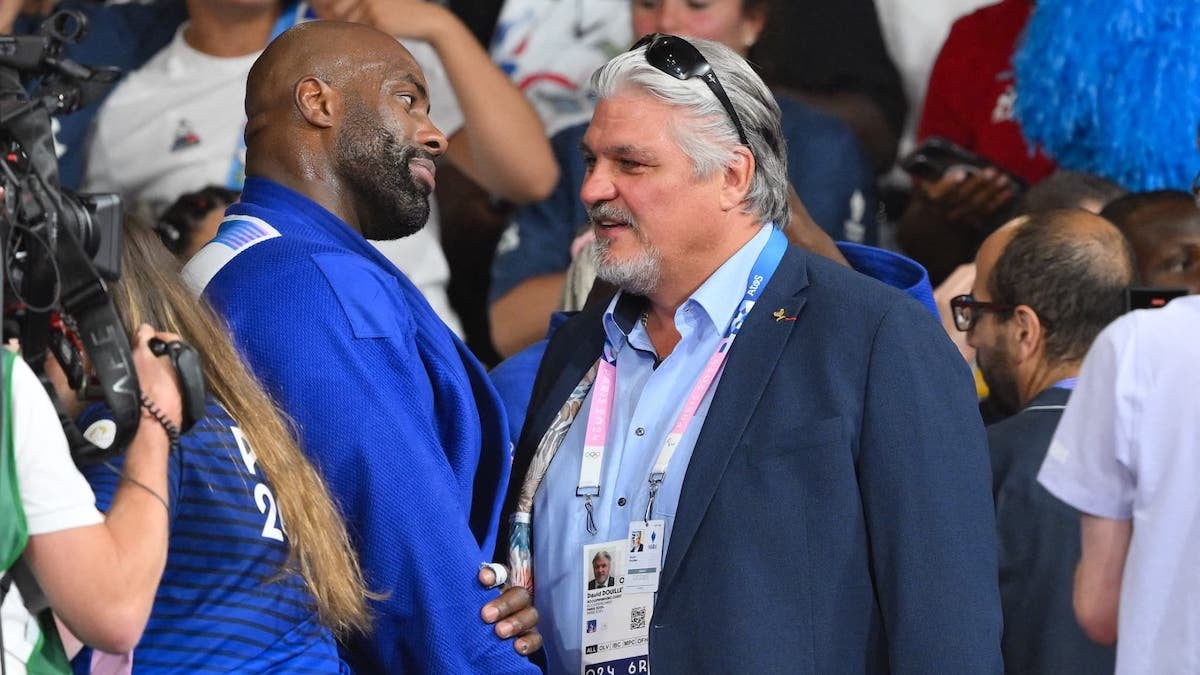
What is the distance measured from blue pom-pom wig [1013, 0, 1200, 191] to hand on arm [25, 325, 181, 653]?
330 cm

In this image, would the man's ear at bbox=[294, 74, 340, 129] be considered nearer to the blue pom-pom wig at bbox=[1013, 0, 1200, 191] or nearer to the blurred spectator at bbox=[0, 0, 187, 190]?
the blurred spectator at bbox=[0, 0, 187, 190]

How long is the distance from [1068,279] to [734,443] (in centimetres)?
116

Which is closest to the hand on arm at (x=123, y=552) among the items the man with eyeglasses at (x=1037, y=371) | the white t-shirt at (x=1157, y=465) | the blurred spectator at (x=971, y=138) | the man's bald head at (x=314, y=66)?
the man's bald head at (x=314, y=66)

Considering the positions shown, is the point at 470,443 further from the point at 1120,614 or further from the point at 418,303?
the point at 1120,614

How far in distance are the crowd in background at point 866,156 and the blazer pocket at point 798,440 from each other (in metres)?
0.57

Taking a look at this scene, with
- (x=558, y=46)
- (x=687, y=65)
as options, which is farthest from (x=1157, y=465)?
(x=558, y=46)

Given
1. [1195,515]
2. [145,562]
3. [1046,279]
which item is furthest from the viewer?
[1046,279]

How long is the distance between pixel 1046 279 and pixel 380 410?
154 cm

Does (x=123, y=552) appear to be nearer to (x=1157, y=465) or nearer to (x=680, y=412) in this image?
(x=680, y=412)

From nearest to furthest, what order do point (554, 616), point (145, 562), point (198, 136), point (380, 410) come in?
point (145, 562)
point (380, 410)
point (554, 616)
point (198, 136)

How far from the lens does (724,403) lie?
114 inches

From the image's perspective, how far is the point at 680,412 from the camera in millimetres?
2986

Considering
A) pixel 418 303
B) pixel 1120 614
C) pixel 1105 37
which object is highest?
pixel 1105 37

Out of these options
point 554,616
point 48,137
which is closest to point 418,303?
point 554,616
